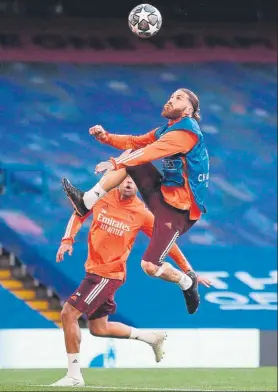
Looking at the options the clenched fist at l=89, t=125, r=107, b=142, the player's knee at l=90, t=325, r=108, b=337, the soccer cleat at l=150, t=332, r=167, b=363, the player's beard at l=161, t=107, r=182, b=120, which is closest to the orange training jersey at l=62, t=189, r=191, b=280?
the player's knee at l=90, t=325, r=108, b=337

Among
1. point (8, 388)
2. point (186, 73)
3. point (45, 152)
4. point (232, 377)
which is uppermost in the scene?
point (186, 73)

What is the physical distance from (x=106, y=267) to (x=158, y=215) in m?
1.13

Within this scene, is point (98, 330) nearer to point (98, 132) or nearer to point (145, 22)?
point (98, 132)

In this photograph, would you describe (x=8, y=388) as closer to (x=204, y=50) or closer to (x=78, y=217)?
(x=78, y=217)

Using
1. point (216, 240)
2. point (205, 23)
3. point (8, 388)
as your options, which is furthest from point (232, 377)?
point (205, 23)

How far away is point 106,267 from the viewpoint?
10.0 metres

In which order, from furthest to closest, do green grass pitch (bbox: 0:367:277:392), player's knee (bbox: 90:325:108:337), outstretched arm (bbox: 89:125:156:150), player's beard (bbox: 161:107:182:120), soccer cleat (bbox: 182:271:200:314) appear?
green grass pitch (bbox: 0:367:277:392), player's knee (bbox: 90:325:108:337), soccer cleat (bbox: 182:271:200:314), outstretched arm (bbox: 89:125:156:150), player's beard (bbox: 161:107:182:120)

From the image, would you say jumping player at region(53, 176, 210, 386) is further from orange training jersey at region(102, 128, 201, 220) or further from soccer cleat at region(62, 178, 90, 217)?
orange training jersey at region(102, 128, 201, 220)

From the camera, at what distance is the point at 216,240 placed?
635 inches

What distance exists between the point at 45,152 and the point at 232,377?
4781 millimetres

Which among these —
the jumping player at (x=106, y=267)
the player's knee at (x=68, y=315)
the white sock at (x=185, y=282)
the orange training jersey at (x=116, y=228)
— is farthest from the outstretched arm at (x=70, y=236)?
the white sock at (x=185, y=282)

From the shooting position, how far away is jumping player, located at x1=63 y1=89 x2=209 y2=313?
879cm

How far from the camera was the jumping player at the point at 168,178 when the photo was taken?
8.79 meters

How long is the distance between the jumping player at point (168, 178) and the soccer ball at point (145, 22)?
1.54 meters
